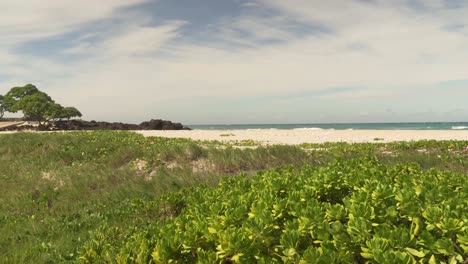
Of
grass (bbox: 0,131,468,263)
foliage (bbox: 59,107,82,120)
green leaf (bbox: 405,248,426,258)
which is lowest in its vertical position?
grass (bbox: 0,131,468,263)

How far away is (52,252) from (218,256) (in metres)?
3.65

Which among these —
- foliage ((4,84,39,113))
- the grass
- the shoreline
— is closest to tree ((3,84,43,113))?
foliage ((4,84,39,113))

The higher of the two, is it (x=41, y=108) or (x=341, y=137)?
(x=41, y=108)

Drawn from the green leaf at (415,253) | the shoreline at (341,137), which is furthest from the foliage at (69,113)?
the green leaf at (415,253)

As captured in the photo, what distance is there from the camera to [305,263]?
2.80m

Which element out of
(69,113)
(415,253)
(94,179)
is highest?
(69,113)

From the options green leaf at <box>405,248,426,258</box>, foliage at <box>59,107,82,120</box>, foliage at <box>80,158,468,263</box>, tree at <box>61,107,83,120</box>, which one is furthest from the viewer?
tree at <box>61,107,83,120</box>

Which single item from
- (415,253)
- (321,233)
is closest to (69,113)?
(321,233)

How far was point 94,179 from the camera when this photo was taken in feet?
37.6

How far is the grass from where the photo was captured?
6.77m

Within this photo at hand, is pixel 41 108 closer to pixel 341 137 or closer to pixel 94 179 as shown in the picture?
pixel 341 137

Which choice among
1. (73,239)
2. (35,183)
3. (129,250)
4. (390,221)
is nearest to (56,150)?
(35,183)

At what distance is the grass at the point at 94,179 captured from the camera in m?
6.77

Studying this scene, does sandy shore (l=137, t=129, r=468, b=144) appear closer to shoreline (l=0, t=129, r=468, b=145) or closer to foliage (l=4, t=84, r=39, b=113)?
shoreline (l=0, t=129, r=468, b=145)
